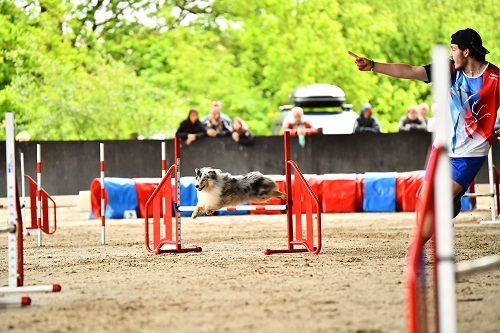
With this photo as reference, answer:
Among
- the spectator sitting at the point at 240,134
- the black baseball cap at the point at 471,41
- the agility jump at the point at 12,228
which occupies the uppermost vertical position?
the spectator sitting at the point at 240,134

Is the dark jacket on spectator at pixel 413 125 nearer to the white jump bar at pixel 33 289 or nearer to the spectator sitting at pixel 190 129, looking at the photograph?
the spectator sitting at pixel 190 129

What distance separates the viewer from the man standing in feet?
32.6

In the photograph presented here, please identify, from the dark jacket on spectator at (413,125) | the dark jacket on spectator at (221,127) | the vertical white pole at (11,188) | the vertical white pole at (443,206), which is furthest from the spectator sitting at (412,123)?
the vertical white pole at (443,206)

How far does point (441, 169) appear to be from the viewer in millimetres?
5613

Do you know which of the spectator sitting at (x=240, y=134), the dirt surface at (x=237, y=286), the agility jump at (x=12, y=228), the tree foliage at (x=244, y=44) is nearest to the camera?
the dirt surface at (x=237, y=286)

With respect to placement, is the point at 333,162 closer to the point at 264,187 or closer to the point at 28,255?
the point at 264,187

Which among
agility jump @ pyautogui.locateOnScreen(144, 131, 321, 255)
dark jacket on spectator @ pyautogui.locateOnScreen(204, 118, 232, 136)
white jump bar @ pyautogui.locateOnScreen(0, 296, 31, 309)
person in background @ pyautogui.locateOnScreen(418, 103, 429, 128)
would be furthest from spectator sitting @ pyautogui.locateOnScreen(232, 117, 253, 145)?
white jump bar @ pyautogui.locateOnScreen(0, 296, 31, 309)

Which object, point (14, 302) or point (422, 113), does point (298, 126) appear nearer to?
point (422, 113)

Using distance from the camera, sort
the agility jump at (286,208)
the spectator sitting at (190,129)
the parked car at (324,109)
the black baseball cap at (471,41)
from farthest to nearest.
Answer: the parked car at (324,109) → the spectator sitting at (190,129) → the agility jump at (286,208) → the black baseball cap at (471,41)

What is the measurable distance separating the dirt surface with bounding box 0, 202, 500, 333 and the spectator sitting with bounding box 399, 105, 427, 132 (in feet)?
32.2

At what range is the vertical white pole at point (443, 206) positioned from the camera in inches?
214

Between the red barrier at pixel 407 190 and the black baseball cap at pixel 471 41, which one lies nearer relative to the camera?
the black baseball cap at pixel 471 41

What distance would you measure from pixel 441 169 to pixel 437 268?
48 centimetres

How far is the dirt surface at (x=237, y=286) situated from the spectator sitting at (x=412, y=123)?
9.83m
